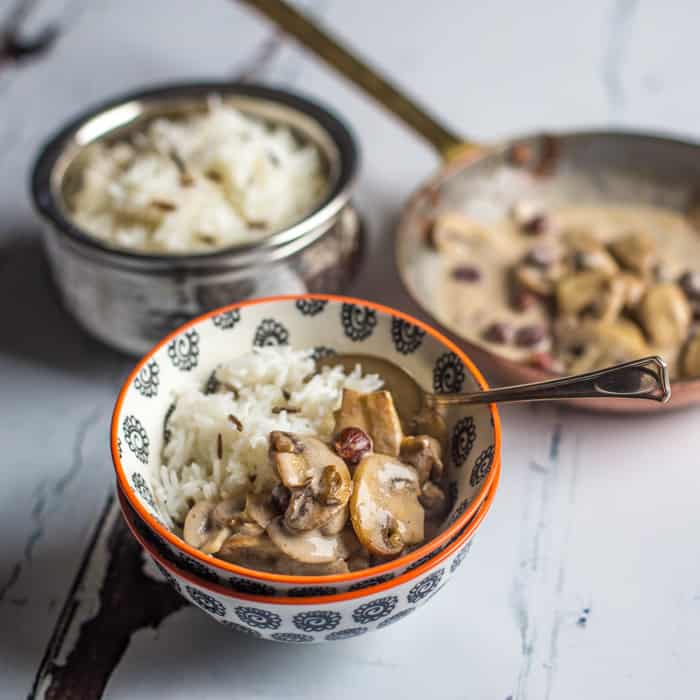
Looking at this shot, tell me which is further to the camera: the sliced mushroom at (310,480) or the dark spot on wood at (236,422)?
the dark spot on wood at (236,422)

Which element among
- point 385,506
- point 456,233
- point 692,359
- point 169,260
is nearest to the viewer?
point 385,506

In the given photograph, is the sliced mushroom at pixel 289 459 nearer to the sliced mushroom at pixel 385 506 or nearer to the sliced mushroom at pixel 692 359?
the sliced mushroom at pixel 385 506

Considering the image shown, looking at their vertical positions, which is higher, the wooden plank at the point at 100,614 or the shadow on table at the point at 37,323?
the shadow on table at the point at 37,323

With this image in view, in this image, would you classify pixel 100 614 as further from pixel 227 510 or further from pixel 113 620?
pixel 227 510

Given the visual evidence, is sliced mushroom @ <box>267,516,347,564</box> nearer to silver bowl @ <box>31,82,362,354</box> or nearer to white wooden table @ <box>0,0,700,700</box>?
white wooden table @ <box>0,0,700,700</box>

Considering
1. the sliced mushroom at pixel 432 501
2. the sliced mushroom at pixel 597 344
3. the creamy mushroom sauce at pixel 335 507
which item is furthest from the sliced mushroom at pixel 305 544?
the sliced mushroom at pixel 597 344

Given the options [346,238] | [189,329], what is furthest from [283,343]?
[346,238]

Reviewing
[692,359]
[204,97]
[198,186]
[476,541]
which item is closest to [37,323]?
[198,186]
